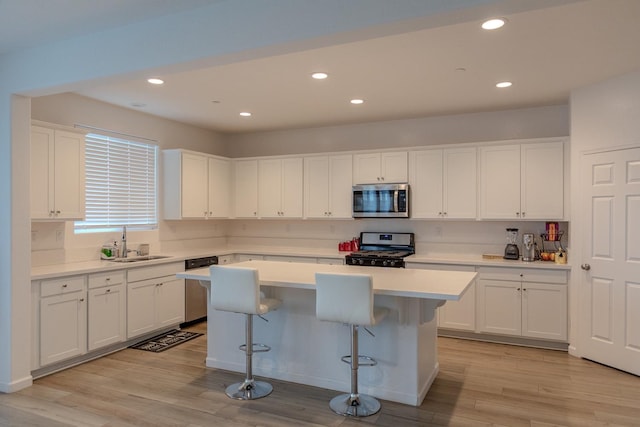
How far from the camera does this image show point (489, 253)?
544 centimetres

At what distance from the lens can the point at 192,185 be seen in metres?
5.91

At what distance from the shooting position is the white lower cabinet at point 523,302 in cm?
459

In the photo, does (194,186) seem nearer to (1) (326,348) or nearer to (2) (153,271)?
(2) (153,271)

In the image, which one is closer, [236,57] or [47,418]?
[236,57]

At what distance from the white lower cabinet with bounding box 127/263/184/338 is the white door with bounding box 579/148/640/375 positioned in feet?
14.4

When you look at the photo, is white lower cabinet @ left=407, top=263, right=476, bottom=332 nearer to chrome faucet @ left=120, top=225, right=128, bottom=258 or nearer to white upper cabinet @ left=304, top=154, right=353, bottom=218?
white upper cabinet @ left=304, top=154, right=353, bottom=218

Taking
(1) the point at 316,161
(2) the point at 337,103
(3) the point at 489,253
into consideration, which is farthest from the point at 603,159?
(1) the point at 316,161

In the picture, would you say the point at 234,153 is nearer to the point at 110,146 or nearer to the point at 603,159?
the point at 110,146

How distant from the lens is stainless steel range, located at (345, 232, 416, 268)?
528 cm

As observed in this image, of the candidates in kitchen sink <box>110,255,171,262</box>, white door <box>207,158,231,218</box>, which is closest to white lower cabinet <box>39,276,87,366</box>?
kitchen sink <box>110,255,171,262</box>

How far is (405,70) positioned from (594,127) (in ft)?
6.44

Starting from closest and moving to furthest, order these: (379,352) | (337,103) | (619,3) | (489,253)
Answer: (619,3), (379,352), (337,103), (489,253)

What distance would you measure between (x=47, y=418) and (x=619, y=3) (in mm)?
4549

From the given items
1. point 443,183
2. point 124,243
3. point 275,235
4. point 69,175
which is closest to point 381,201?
point 443,183
